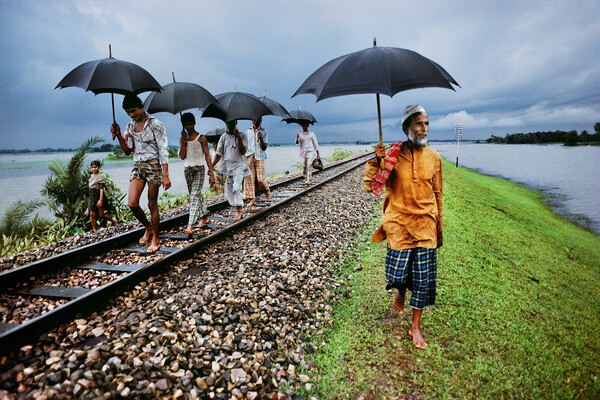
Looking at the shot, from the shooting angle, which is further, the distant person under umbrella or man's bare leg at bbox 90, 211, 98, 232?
the distant person under umbrella

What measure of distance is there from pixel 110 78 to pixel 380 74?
377cm

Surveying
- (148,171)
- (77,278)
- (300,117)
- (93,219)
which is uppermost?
(300,117)

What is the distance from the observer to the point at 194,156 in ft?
19.4

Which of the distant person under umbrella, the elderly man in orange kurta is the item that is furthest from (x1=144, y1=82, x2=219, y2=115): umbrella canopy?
the distant person under umbrella

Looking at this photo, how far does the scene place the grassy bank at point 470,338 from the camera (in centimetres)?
264

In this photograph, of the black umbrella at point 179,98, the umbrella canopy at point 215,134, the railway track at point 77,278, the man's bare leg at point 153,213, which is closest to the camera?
the railway track at point 77,278

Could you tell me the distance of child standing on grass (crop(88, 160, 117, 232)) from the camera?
767cm

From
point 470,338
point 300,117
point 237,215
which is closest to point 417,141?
point 470,338

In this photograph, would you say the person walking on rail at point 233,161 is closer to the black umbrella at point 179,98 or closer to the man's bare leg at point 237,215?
the man's bare leg at point 237,215

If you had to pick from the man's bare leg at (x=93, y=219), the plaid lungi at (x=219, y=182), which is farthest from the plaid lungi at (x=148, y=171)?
the plaid lungi at (x=219, y=182)

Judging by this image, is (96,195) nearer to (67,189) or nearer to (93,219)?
(93,219)

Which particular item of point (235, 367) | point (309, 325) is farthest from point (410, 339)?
point (235, 367)

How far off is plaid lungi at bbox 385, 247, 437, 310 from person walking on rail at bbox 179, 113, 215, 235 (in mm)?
3995

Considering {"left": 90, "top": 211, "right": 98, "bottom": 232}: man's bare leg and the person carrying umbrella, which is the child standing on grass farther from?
the person carrying umbrella
